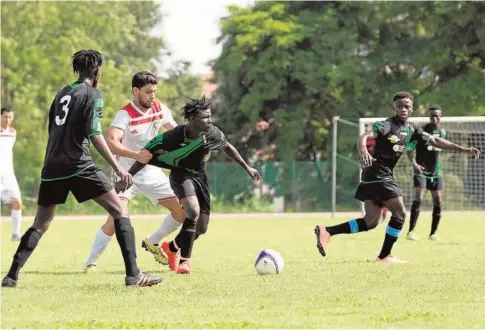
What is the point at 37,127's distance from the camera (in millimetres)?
41562

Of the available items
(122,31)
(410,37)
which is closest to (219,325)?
(410,37)

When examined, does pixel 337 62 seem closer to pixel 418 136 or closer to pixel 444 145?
pixel 444 145

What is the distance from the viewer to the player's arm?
11461 millimetres

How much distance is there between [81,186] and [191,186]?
195 centimetres

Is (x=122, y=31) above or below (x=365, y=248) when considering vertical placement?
above

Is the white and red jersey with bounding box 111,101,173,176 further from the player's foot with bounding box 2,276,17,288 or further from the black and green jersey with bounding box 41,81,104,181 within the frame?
the player's foot with bounding box 2,276,17,288

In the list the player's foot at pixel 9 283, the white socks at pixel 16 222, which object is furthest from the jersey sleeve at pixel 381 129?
the white socks at pixel 16 222

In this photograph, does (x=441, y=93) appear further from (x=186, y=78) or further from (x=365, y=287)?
(x=186, y=78)

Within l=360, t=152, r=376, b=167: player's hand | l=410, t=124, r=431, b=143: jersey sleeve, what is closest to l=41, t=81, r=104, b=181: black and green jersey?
l=360, t=152, r=376, b=167: player's hand

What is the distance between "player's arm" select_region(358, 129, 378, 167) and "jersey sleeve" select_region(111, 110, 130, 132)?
2.55 meters

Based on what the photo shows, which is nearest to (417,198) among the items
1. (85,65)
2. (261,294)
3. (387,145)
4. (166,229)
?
(387,145)

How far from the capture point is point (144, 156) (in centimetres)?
1088

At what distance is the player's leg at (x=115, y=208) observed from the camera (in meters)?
9.38

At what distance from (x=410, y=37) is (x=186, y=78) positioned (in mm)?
33111
